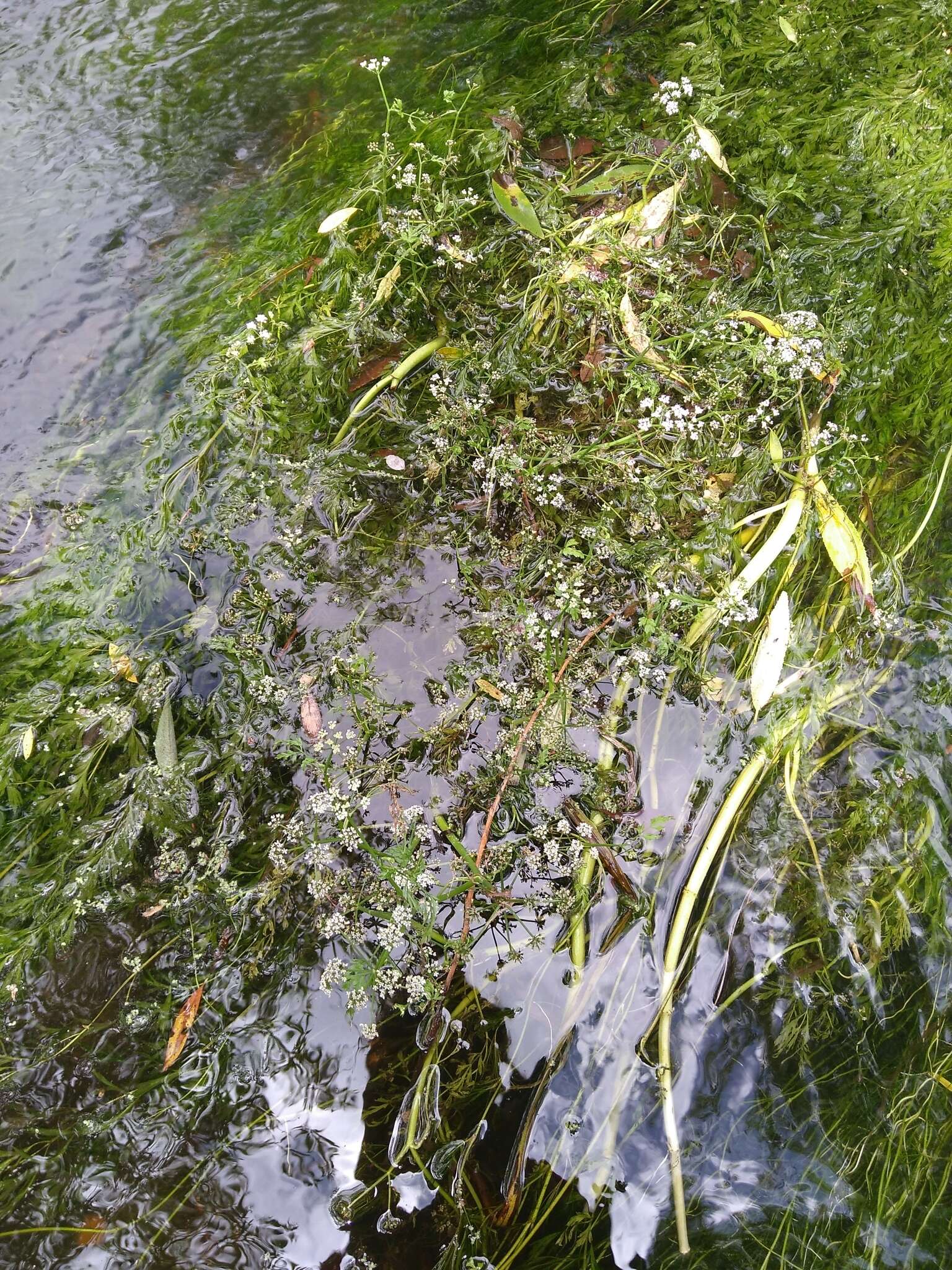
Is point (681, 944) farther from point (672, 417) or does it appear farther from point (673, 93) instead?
point (673, 93)

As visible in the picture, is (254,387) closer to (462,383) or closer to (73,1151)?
(462,383)

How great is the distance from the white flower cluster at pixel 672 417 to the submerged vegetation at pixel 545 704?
0.02 meters

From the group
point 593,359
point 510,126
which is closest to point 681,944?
point 593,359

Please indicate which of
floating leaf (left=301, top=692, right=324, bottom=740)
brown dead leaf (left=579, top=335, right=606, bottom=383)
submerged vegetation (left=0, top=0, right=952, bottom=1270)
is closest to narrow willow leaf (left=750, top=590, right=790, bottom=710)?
submerged vegetation (left=0, top=0, right=952, bottom=1270)

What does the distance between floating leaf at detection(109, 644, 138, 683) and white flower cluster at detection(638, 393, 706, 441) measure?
6.46 feet

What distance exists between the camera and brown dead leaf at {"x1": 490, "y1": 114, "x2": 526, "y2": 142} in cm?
301

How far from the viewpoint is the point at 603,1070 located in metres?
2.18

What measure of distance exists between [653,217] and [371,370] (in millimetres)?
1193

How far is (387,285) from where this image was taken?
2.83 metres

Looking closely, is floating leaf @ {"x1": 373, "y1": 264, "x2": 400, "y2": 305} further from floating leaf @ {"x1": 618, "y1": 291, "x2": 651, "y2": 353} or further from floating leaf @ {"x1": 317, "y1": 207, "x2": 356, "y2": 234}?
floating leaf @ {"x1": 618, "y1": 291, "x2": 651, "y2": 353}

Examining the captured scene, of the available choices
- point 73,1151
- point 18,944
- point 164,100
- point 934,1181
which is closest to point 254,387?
point 164,100

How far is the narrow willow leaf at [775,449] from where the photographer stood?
8.46 feet

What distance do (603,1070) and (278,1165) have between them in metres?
0.97

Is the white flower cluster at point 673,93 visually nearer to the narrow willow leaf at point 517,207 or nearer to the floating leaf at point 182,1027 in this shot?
the narrow willow leaf at point 517,207
